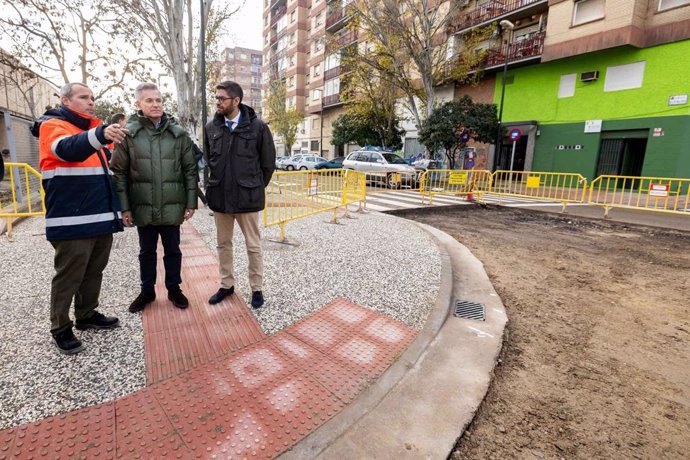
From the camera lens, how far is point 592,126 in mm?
18406

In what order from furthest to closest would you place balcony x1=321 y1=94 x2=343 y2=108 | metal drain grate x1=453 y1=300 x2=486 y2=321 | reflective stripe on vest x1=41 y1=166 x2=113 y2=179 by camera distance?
balcony x1=321 y1=94 x2=343 y2=108 < metal drain grate x1=453 y1=300 x2=486 y2=321 < reflective stripe on vest x1=41 y1=166 x2=113 y2=179

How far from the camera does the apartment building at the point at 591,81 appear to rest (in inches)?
619

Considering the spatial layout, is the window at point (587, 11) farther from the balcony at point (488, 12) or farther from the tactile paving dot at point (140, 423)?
the tactile paving dot at point (140, 423)

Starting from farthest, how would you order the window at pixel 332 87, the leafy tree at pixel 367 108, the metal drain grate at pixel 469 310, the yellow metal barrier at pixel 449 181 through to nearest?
the window at pixel 332 87, the leafy tree at pixel 367 108, the yellow metal barrier at pixel 449 181, the metal drain grate at pixel 469 310

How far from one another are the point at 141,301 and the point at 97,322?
41cm

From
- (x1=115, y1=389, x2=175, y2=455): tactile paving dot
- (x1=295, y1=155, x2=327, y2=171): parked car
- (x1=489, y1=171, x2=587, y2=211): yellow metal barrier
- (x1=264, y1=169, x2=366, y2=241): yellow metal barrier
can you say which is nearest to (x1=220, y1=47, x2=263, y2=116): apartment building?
(x1=295, y1=155, x2=327, y2=171): parked car

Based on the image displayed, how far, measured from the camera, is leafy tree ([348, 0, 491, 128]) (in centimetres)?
1839

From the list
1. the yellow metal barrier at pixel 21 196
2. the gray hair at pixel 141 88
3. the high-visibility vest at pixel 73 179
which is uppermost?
the gray hair at pixel 141 88

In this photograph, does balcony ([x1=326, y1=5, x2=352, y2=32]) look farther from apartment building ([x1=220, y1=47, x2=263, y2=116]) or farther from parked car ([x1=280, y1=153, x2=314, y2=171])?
apartment building ([x1=220, y1=47, x2=263, y2=116])

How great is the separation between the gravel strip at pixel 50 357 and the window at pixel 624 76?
21886mm

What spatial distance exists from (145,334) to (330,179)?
16.9ft

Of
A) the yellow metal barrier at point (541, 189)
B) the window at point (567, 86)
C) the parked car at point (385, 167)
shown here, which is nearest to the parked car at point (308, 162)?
the parked car at point (385, 167)

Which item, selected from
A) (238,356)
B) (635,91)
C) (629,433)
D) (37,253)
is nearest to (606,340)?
(629,433)

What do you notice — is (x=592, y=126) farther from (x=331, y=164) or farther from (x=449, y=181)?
(x=331, y=164)
